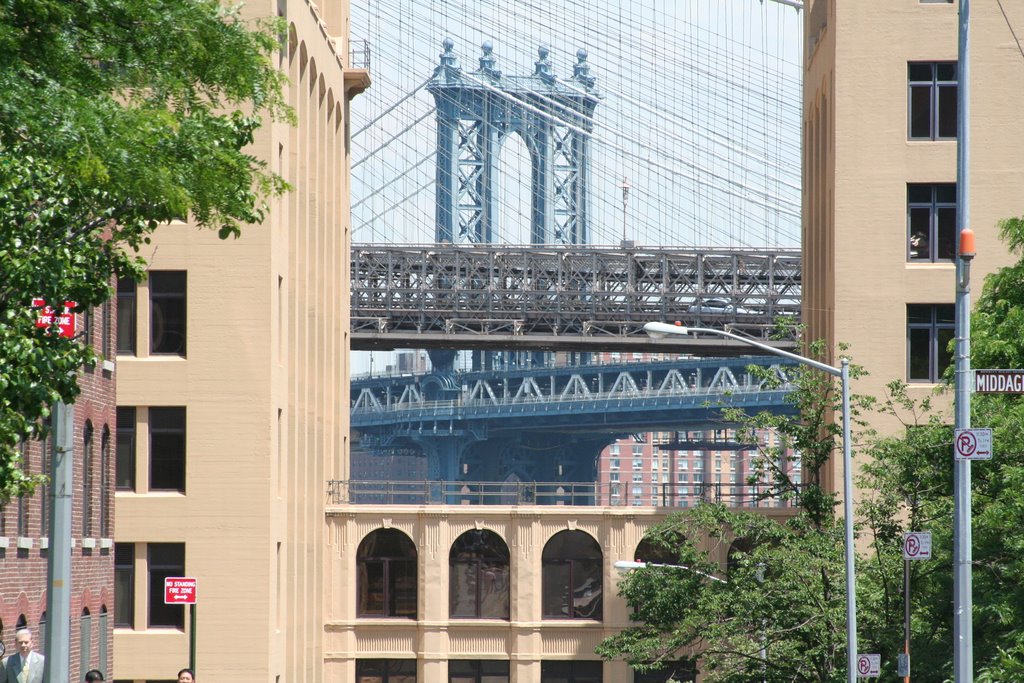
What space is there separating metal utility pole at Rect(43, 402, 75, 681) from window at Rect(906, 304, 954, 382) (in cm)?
3434

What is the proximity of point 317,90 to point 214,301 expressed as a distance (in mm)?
12402

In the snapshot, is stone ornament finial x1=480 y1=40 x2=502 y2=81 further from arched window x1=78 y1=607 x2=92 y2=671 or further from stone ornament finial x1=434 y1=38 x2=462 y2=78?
arched window x1=78 y1=607 x2=92 y2=671

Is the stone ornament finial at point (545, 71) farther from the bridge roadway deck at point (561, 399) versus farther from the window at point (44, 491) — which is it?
the window at point (44, 491)

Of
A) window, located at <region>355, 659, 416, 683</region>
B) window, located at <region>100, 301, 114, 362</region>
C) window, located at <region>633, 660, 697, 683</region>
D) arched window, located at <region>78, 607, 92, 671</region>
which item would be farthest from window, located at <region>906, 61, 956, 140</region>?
arched window, located at <region>78, 607, 92, 671</region>

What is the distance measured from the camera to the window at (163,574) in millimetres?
48688

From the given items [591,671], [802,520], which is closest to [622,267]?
[591,671]

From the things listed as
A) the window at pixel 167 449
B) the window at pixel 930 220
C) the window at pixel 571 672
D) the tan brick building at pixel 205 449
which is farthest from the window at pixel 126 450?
the window at pixel 930 220

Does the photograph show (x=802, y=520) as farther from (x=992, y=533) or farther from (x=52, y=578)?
(x=52, y=578)

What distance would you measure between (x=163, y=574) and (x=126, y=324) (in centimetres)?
637

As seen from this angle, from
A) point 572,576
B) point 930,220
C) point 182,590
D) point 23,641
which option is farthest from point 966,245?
point 572,576

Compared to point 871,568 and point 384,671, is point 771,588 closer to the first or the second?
point 871,568

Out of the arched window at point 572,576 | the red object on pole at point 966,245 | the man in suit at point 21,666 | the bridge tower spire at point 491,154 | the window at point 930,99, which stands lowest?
the arched window at point 572,576

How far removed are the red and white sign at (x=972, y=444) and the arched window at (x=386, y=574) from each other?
44359mm

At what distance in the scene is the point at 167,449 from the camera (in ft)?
161
